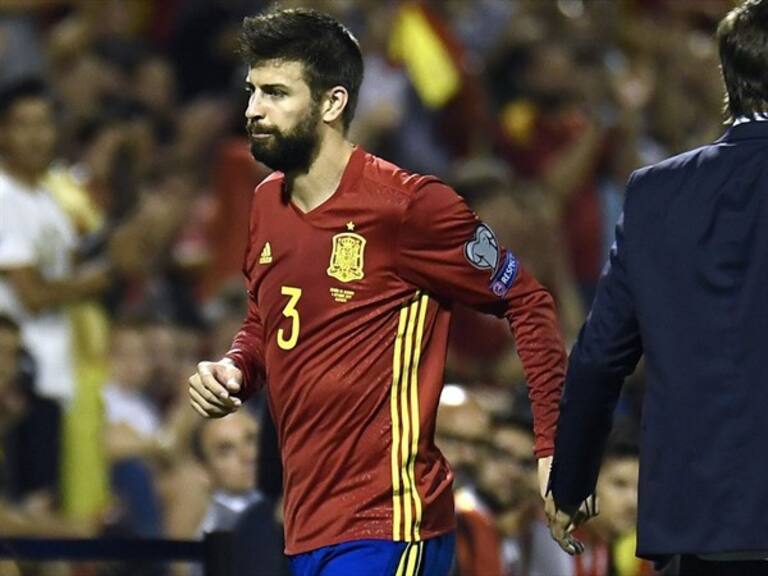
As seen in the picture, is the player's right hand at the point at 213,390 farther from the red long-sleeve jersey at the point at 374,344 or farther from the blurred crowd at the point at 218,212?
the blurred crowd at the point at 218,212

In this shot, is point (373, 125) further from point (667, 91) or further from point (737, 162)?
point (737, 162)

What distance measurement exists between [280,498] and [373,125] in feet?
17.6

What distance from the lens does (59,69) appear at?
11156 mm

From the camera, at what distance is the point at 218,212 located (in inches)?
421

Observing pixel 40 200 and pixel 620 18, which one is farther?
pixel 620 18

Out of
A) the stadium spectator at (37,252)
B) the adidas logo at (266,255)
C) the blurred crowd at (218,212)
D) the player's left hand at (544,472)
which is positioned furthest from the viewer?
the stadium spectator at (37,252)

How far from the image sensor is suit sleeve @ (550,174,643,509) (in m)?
4.80

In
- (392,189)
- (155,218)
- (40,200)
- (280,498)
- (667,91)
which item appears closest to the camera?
(392,189)

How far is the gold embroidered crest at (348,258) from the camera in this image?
16.6 feet

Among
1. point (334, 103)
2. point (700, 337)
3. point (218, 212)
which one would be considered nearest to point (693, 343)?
point (700, 337)

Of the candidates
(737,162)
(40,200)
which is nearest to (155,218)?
(40,200)

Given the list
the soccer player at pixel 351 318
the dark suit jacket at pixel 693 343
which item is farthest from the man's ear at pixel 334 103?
the dark suit jacket at pixel 693 343

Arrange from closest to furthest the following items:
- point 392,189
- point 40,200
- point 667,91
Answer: point 392,189, point 40,200, point 667,91

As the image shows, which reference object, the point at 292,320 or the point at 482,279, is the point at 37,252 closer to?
the point at 292,320
